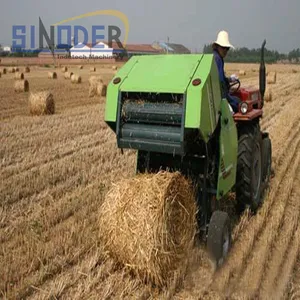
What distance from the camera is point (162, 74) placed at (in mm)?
3488

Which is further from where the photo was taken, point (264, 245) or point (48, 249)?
point (264, 245)

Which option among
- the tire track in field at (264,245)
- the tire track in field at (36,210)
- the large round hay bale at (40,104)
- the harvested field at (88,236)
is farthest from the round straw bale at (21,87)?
the tire track in field at (264,245)

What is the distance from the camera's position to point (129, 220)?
11.1 ft

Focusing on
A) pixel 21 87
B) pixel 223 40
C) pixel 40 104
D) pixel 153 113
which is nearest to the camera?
pixel 153 113

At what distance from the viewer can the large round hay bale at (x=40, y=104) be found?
1180 centimetres

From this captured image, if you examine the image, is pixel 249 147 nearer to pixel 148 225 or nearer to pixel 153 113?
pixel 153 113

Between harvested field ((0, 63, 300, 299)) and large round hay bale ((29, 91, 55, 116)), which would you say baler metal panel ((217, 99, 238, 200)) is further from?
large round hay bale ((29, 91, 55, 116))

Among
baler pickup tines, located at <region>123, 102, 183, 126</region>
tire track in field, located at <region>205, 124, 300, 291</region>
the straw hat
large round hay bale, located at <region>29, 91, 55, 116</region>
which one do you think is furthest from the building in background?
large round hay bale, located at <region>29, 91, 55, 116</region>

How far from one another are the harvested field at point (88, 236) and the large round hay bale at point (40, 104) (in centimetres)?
387

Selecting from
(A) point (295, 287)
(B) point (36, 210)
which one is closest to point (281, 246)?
(A) point (295, 287)

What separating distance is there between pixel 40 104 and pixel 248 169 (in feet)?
27.8

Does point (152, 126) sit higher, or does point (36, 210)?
point (152, 126)

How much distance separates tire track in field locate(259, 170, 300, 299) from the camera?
11.4ft

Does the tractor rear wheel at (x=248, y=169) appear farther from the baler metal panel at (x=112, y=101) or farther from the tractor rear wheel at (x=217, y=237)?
the baler metal panel at (x=112, y=101)
